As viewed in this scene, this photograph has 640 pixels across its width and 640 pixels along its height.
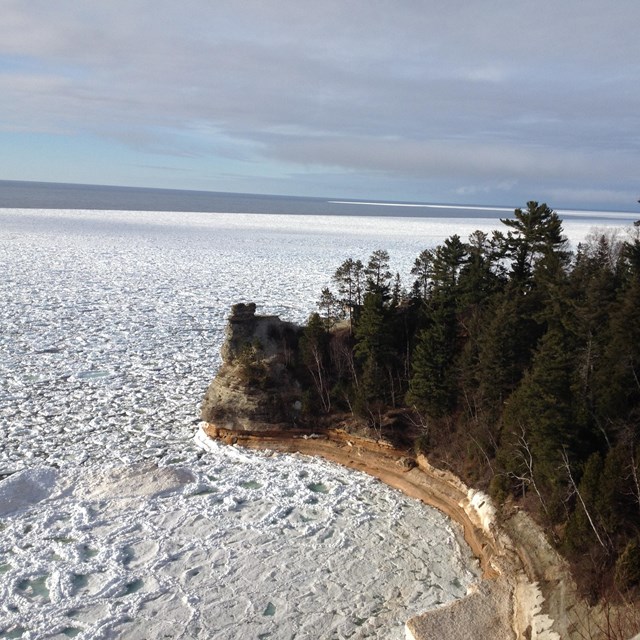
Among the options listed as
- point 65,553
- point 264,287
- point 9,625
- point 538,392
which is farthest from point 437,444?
point 264,287

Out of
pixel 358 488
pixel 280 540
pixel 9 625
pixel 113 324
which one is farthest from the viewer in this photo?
pixel 113 324

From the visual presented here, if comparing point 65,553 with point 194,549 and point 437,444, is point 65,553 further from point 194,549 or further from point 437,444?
point 437,444

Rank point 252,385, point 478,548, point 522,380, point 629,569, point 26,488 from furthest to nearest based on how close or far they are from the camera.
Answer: point 252,385 < point 26,488 < point 522,380 < point 478,548 < point 629,569

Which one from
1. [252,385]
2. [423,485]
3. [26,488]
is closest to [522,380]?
[423,485]

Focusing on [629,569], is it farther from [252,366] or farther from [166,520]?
[252,366]

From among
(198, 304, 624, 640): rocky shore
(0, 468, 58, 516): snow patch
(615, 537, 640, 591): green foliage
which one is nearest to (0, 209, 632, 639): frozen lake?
(0, 468, 58, 516): snow patch

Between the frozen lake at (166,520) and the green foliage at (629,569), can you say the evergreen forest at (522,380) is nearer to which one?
the green foliage at (629,569)
